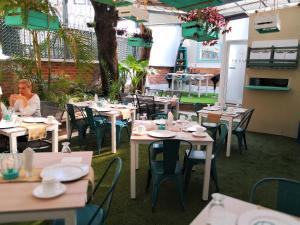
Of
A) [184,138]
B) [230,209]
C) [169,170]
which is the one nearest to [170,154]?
[169,170]

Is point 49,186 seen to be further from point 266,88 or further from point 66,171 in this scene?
point 266,88

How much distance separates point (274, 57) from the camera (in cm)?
618

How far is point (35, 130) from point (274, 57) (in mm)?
5319

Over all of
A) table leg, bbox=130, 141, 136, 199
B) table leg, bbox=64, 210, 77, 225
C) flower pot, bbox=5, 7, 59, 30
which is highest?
flower pot, bbox=5, 7, 59, 30

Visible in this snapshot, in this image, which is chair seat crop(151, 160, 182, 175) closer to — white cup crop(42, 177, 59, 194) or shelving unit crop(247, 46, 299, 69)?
white cup crop(42, 177, 59, 194)

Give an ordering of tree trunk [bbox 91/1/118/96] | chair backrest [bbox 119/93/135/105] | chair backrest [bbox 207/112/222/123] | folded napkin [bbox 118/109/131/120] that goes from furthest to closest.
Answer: chair backrest [bbox 119/93/135/105], tree trunk [bbox 91/1/118/96], folded napkin [bbox 118/109/131/120], chair backrest [bbox 207/112/222/123]

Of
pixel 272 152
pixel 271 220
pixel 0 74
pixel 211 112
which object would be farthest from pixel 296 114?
pixel 0 74

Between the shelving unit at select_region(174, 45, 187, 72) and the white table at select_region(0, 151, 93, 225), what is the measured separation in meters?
11.0

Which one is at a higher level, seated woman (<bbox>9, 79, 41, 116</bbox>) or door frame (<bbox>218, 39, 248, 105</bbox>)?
door frame (<bbox>218, 39, 248, 105</bbox>)

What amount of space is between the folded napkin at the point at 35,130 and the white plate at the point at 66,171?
1.54m

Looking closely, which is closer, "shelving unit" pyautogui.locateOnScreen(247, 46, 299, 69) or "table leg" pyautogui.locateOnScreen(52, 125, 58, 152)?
"table leg" pyautogui.locateOnScreen(52, 125, 58, 152)

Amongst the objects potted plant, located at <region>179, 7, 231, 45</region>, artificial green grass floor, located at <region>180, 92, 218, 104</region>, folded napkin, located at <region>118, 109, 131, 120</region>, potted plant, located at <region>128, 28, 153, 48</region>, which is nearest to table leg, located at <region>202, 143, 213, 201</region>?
folded napkin, located at <region>118, 109, 131, 120</region>

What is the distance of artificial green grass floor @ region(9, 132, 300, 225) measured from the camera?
2919 millimetres

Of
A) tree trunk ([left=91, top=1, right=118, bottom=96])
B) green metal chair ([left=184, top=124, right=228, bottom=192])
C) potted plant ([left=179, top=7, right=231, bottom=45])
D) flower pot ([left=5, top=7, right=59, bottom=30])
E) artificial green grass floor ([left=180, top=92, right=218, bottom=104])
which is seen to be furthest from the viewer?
artificial green grass floor ([left=180, top=92, right=218, bottom=104])
